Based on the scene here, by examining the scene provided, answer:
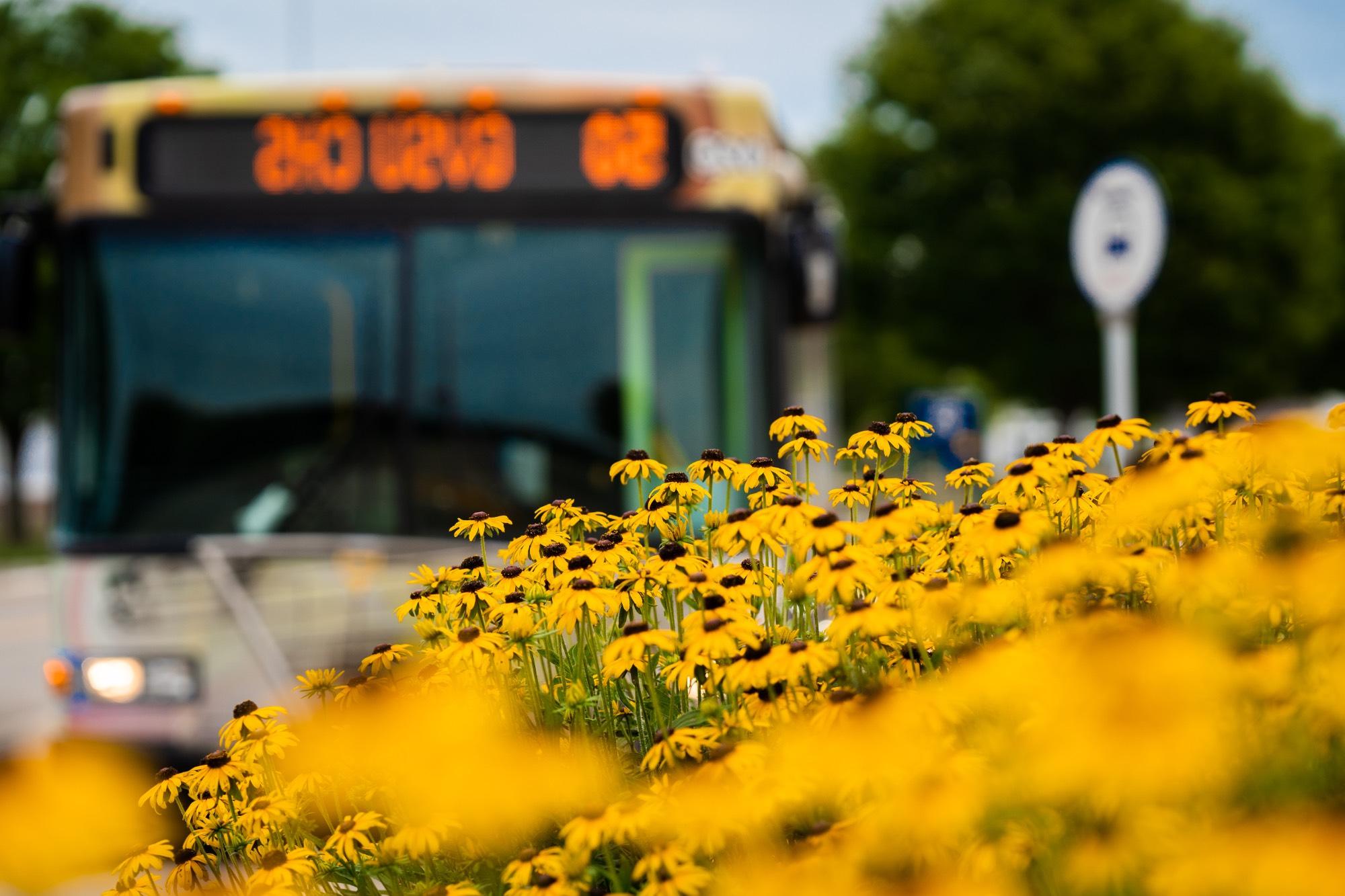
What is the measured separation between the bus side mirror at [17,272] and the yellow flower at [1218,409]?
4694 mm

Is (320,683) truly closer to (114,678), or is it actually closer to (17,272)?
(114,678)

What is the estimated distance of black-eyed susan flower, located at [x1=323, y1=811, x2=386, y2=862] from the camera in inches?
73.1

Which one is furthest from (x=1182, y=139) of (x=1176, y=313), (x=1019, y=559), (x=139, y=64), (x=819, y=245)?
(x=1019, y=559)

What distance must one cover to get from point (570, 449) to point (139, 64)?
26.0m

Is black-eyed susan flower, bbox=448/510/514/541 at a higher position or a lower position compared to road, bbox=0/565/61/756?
higher

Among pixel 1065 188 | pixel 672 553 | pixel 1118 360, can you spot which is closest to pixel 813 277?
pixel 1118 360

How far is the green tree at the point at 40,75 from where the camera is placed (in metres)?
25.2

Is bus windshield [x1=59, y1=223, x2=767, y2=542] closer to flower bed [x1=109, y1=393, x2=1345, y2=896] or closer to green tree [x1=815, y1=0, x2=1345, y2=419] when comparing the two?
flower bed [x1=109, y1=393, x2=1345, y2=896]

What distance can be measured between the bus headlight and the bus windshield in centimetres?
47

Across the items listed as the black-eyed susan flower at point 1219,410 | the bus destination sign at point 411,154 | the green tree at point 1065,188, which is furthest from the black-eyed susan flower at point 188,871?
the green tree at point 1065,188

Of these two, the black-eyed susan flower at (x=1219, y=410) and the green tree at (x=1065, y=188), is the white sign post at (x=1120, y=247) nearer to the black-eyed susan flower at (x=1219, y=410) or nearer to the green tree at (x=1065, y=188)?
the black-eyed susan flower at (x=1219, y=410)

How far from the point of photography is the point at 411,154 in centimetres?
526

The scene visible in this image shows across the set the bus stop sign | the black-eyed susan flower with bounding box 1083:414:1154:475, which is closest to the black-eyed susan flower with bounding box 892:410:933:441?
the black-eyed susan flower with bounding box 1083:414:1154:475

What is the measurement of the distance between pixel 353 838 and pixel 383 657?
13.2 inches
